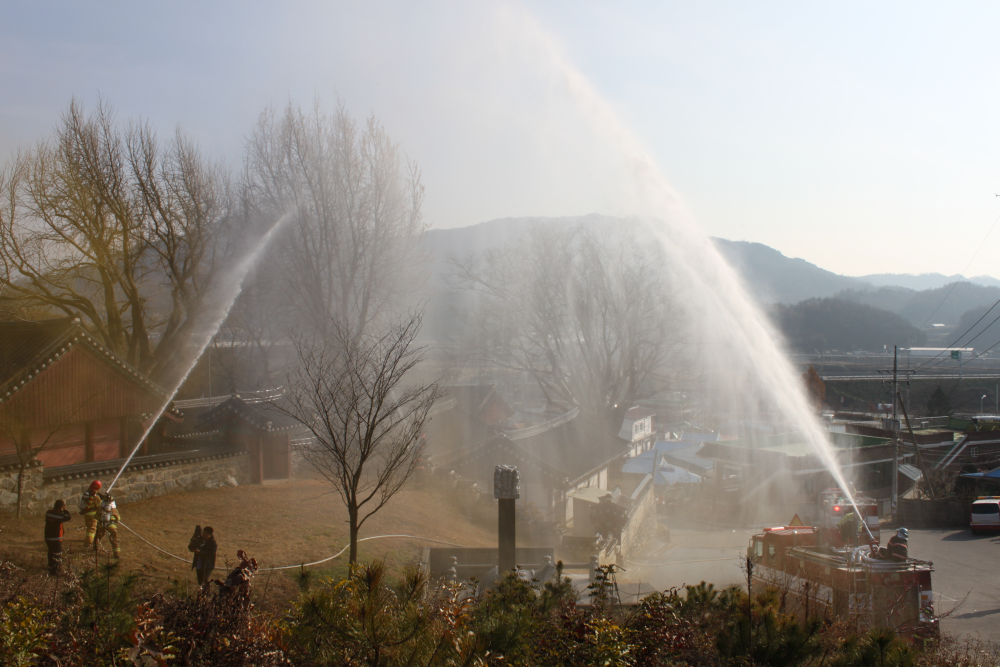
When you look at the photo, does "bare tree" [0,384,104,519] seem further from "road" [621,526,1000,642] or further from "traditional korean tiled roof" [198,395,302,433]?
"road" [621,526,1000,642]

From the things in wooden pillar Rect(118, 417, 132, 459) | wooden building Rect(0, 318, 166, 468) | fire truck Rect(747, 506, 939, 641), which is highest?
wooden building Rect(0, 318, 166, 468)

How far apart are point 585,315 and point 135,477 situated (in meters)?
25.1

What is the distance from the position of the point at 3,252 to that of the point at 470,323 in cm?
2232

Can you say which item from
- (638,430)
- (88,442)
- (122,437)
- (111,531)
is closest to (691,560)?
(111,531)

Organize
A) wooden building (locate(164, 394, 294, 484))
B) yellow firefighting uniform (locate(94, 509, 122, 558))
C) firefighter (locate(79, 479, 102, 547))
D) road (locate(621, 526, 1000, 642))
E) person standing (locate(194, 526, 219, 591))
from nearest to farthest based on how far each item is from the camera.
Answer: person standing (locate(194, 526, 219, 591)), yellow firefighting uniform (locate(94, 509, 122, 558)), firefighter (locate(79, 479, 102, 547)), road (locate(621, 526, 1000, 642)), wooden building (locate(164, 394, 294, 484))

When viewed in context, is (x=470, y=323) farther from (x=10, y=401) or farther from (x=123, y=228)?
(x=10, y=401)

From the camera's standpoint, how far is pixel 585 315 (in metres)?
36.0

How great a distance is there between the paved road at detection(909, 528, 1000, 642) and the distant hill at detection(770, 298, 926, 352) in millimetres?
112442

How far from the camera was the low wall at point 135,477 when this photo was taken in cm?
1312

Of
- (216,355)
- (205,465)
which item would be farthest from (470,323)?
(205,465)

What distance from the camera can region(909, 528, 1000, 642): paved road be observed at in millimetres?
14189

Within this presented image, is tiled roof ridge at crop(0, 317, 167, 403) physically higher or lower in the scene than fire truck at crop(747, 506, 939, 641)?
higher

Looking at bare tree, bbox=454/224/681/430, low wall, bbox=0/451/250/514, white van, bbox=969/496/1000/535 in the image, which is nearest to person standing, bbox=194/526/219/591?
low wall, bbox=0/451/250/514

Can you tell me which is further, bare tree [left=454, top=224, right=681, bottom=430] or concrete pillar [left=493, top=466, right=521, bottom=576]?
bare tree [left=454, top=224, right=681, bottom=430]
